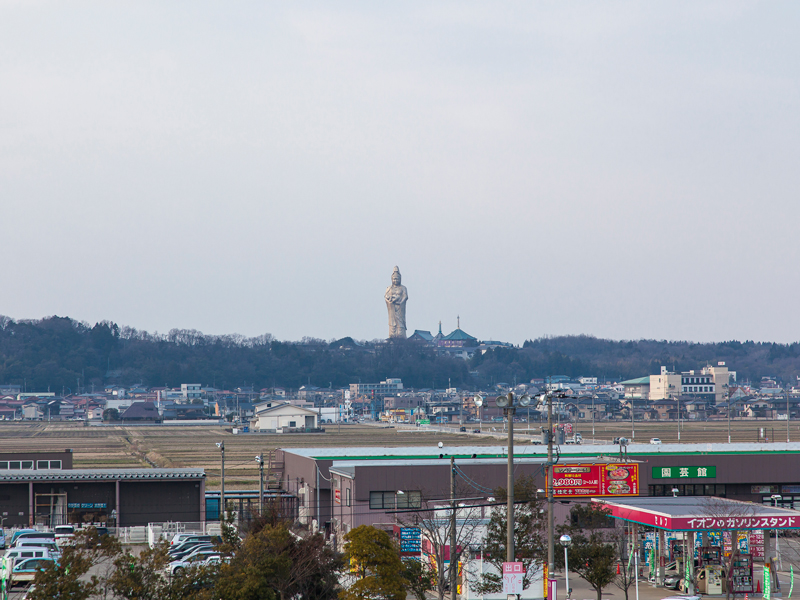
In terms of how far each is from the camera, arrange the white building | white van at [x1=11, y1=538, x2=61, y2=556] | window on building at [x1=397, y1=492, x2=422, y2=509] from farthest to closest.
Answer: the white building, window on building at [x1=397, y1=492, x2=422, y2=509], white van at [x1=11, y1=538, x2=61, y2=556]

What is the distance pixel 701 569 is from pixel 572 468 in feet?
25.8

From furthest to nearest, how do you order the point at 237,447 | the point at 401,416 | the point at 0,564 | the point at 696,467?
1. the point at 401,416
2. the point at 237,447
3. the point at 696,467
4. the point at 0,564

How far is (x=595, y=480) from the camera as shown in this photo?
37406mm

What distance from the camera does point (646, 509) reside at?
29.6 m

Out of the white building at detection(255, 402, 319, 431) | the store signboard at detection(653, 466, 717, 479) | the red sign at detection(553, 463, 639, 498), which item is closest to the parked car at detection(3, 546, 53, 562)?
the red sign at detection(553, 463, 639, 498)

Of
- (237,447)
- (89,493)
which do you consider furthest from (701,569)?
(237,447)

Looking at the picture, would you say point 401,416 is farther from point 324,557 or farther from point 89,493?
point 324,557

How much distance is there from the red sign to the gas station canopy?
5.62 m

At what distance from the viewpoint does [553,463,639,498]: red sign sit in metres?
36.6

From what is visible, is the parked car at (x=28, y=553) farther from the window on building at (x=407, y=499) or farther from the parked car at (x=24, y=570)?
the window on building at (x=407, y=499)

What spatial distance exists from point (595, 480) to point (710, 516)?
32.4 feet

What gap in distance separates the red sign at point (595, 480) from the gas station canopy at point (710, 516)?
562 cm

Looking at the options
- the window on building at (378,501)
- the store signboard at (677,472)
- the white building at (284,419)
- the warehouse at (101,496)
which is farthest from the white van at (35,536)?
the white building at (284,419)

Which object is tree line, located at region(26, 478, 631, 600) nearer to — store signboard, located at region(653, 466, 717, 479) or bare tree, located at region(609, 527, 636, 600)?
bare tree, located at region(609, 527, 636, 600)
